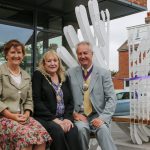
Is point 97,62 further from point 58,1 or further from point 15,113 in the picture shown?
point 58,1

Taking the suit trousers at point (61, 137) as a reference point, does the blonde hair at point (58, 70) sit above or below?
above

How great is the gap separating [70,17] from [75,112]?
238 inches

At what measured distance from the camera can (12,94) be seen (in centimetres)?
360

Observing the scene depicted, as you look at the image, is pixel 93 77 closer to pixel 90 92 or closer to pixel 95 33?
pixel 90 92

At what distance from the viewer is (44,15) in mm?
9383

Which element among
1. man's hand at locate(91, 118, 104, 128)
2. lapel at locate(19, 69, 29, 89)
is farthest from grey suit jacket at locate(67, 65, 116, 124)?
lapel at locate(19, 69, 29, 89)

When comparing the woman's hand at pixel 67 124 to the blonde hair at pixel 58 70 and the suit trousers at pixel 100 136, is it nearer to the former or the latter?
the suit trousers at pixel 100 136

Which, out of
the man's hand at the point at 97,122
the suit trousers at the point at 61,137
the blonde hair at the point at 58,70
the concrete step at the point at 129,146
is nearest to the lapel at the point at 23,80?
the blonde hair at the point at 58,70

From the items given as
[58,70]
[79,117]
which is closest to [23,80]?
[58,70]

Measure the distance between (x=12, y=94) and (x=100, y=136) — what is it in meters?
1.05

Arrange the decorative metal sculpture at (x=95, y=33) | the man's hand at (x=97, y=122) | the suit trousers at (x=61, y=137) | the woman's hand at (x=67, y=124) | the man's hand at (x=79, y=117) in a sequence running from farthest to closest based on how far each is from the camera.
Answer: the decorative metal sculpture at (x=95, y=33)
the man's hand at (x=79, y=117)
the man's hand at (x=97, y=122)
the woman's hand at (x=67, y=124)
the suit trousers at (x=61, y=137)

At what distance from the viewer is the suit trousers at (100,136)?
12.2ft

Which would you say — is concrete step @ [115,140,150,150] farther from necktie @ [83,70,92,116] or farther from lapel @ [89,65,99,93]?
lapel @ [89,65,99,93]

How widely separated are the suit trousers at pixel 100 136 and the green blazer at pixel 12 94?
0.60 meters
